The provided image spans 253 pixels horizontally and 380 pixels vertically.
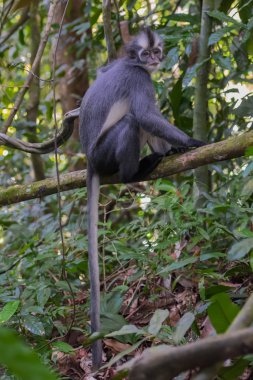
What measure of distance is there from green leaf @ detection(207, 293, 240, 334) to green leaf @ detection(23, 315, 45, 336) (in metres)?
1.48

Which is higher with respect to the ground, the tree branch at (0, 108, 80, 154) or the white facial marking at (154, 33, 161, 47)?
the white facial marking at (154, 33, 161, 47)

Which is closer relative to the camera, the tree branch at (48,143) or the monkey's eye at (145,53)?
the tree branch at (48,143)

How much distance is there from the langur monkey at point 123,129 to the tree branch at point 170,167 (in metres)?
0.11

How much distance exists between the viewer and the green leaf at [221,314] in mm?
2510

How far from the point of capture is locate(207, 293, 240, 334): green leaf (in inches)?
98.8

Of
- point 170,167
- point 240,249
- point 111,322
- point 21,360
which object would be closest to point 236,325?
point 21,360

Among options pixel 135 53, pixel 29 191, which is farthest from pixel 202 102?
pixel 29 191

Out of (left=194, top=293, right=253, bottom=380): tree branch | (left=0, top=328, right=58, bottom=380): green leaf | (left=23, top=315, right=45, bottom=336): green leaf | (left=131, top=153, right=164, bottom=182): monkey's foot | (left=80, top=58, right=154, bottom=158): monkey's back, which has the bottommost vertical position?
(left=23, top=315, right=45, bottom=336): green leaf

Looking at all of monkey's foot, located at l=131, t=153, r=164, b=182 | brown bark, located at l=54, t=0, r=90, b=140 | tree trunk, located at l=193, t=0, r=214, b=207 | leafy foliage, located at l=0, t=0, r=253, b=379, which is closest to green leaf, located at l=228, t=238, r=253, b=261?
leafy foliage, located at l=0, t=0, r=253, b=379

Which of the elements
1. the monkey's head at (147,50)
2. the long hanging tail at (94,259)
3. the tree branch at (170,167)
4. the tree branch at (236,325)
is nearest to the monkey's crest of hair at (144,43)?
the monkey's head at (147,50)

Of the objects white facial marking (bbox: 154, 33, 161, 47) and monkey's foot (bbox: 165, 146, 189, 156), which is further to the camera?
white facial marking (bbox: 154, 33, 161, 47)

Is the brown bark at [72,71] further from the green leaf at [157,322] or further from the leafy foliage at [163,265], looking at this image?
the green leaf at [157,322]

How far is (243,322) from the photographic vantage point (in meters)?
1.90

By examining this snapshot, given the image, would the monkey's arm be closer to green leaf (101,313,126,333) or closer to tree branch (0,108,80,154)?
tree branch (0,108,80,154)
